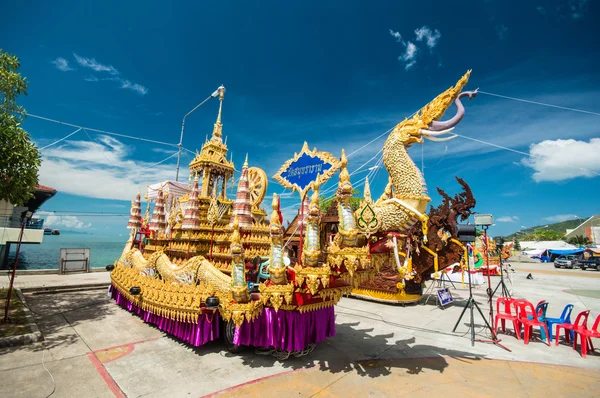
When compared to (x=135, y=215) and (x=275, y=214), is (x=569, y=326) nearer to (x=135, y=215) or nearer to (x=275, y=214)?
(x=275, y=214)

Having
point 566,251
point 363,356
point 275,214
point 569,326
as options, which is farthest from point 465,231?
point 566,251

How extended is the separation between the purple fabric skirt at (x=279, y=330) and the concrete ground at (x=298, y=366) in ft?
1.21

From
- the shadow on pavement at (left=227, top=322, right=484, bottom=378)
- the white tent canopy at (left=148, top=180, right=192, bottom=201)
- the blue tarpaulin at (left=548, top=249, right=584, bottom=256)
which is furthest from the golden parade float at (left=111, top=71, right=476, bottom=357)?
the blue tarpaulin at (left=548, top=249, right=584, bottom=256)

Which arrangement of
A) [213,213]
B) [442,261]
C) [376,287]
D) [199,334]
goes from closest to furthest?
[199,334] < [213,213] < [442,261] < [376,287]

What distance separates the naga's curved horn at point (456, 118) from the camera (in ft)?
15.8

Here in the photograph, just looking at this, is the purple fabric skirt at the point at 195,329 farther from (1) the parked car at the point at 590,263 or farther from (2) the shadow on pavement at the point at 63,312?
(1) the parked car at the point at 590,263

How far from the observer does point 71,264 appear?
59.0 feet

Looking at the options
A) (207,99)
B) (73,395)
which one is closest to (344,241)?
(73,395)

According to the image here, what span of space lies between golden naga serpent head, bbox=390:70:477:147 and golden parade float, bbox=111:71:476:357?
18mm

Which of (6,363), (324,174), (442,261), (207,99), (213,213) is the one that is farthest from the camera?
(207,99)

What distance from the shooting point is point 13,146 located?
267 inches

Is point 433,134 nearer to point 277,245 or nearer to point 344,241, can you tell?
point 344,241

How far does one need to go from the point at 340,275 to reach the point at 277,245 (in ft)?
4.43

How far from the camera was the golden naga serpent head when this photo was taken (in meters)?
4.82
